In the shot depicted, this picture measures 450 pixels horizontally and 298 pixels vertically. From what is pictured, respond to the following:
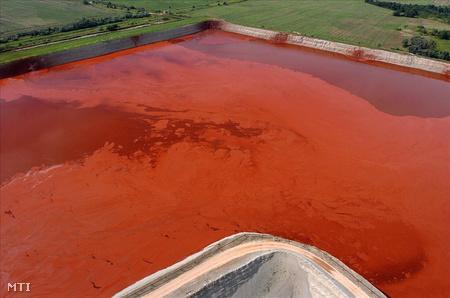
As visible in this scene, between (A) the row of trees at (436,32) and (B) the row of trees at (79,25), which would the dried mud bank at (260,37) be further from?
(A) the row of trees at (436,32)

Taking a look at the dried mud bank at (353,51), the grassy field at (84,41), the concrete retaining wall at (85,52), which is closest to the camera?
the concrete retaining wall at (85,52)

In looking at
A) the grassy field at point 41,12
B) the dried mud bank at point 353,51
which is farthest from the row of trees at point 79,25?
the dried mud bank at point 353,51

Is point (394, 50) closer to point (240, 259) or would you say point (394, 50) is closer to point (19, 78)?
point (240, 259)

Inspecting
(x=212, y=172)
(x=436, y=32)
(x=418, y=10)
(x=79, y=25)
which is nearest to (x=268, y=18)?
(x=436, y=32)

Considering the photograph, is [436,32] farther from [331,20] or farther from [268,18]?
[268,18]

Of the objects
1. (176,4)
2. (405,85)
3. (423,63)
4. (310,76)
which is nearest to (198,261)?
(310,76)

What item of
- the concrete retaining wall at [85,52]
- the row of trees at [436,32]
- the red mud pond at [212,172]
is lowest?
the red mud pond at [212,172]

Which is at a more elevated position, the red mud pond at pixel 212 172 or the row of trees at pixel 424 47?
the row of trees at pixel 424 47

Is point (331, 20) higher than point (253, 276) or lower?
higher
